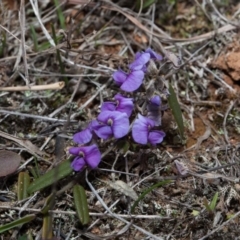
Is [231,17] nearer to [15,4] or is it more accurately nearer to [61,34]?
[61,34]

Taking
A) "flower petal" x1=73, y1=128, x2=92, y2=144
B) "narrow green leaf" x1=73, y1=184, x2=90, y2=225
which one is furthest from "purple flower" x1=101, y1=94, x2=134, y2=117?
"narrow green leaf" x1=73, y1=184, x2=90, y2=225

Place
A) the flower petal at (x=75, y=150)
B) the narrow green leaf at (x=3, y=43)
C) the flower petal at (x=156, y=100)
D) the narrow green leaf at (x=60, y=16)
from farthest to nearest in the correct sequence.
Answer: the narrow green leaf at (x=60, y=16) → the narrow green leaf at (x=3, y=43) → the flower petal at (x=156, y=100) → the flower petal at (x=75, y=150)

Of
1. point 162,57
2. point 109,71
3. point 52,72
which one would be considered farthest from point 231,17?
point 52,72

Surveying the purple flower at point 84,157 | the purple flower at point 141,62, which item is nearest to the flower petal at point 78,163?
the purple flower at point 84,157

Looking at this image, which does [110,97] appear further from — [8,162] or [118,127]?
[8,162]

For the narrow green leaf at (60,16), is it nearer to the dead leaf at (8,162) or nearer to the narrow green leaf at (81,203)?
the dead leaf at (8,162)

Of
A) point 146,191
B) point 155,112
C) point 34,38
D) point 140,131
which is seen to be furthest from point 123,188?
point 34,38
